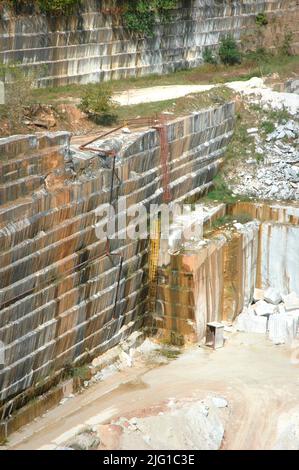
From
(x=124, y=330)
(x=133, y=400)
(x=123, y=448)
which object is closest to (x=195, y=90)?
(x=124, y=330)

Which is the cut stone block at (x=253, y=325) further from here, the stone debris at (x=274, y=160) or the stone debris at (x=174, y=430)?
the stone debris at (x=174, y=430)

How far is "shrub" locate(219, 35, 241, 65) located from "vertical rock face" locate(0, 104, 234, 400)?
35.4 feet

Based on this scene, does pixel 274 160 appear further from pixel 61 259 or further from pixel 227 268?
pixel 61 259

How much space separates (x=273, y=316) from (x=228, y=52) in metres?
13.6

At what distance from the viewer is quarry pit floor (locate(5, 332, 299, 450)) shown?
92.6ft

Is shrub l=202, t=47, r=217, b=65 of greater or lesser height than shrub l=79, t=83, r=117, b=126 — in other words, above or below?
above

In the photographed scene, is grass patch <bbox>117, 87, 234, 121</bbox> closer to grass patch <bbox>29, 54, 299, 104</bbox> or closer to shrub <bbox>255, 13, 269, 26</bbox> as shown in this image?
grass patch <bbox>29, 54, 299, 104</bbox>

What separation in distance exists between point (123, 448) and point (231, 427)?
10.2 feet

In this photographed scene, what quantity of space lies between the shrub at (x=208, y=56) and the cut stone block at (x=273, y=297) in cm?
1154

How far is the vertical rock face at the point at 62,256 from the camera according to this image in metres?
27.4

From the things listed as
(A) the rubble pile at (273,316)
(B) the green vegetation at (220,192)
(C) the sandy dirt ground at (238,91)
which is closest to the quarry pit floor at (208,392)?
(A) the rubble pile at (273,316)

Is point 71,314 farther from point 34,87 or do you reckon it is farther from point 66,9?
point 66,9

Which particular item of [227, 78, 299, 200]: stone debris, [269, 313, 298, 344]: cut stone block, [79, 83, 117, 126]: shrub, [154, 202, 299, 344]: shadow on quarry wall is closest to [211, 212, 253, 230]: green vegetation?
[154, 202, 299, 344]: shadow on quarry wall

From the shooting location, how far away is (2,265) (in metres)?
26.7
